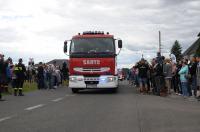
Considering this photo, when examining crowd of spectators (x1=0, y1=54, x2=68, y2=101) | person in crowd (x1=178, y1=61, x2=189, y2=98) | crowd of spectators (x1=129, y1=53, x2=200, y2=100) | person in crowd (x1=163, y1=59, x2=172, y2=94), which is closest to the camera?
crowd of spectators (x1=129, y1=53, x2=200, y2=100)

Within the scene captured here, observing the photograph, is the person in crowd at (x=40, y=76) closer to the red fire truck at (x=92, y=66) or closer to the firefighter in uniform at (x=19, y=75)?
the red fire truck at (x=92, y=66)

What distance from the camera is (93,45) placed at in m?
25.9

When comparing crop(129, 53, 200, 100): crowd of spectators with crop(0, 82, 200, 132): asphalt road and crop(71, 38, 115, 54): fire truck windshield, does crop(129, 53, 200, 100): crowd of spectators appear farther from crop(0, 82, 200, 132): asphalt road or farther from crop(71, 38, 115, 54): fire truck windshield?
crop(0, 82, 200, 132): asphalt road

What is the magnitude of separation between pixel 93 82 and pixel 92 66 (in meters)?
0.83

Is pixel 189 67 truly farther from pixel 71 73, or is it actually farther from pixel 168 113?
pixel 168 113

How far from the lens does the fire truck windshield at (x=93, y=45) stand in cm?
2559

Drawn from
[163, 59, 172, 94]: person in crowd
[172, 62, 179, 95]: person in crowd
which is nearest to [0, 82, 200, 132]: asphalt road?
[163, 59, 172, 94]: person in crowd

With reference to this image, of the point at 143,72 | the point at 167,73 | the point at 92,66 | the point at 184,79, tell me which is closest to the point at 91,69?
the point at 92,66

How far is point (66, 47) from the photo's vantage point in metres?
26.0

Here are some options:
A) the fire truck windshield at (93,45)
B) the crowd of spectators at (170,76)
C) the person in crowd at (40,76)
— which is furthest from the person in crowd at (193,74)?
the person in crowd at (40,76)

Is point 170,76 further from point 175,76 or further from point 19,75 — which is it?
point 19,75

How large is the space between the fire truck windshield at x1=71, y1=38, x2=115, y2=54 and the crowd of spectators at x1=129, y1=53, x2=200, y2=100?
93.8 inches

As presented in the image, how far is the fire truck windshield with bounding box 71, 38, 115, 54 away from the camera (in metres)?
25.6

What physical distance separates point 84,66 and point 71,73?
764mm
